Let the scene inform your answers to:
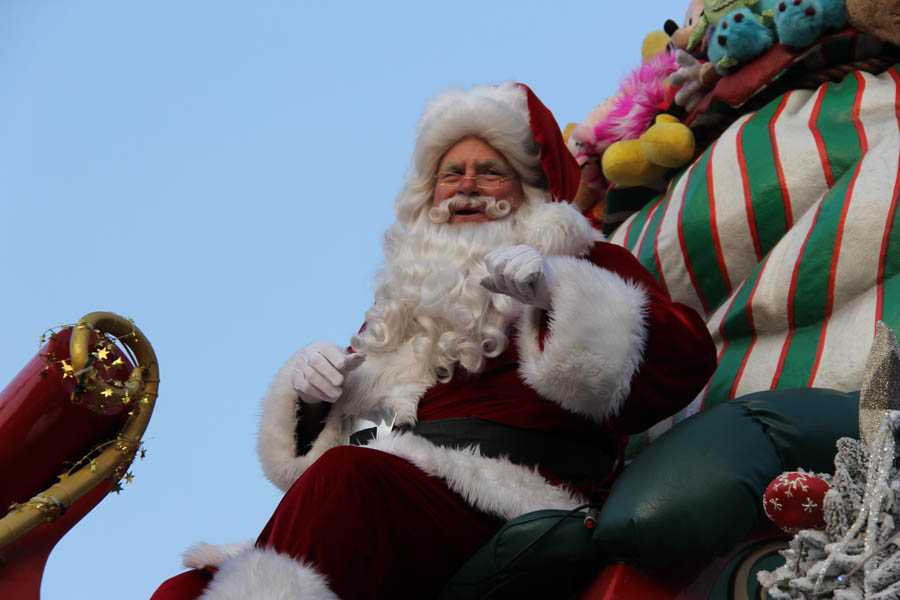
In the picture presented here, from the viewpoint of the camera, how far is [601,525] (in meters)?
1.54

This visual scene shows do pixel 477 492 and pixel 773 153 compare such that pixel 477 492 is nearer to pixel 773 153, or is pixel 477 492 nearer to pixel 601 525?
pixel 601 525

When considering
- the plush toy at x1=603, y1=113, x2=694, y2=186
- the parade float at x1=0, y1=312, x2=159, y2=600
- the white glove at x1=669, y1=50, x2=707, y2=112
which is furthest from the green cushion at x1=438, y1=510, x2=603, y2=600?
the white glove at x1=669, y1=50, x2=707, y2=112

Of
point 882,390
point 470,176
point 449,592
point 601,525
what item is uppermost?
point 470,176

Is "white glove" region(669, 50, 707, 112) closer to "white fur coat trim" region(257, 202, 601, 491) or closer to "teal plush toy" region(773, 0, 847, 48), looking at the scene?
"teal plush toy" region(773, 0, 847, 48)

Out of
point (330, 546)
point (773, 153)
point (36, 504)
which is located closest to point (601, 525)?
point (330, 546)

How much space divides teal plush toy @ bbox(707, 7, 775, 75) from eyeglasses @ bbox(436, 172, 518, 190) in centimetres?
68

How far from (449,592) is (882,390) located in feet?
2.52

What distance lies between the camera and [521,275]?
1850mm

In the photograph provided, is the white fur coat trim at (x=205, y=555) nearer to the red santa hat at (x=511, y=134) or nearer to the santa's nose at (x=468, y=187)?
the santa's nose at (x=468, y=187)

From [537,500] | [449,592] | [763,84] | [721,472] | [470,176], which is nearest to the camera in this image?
[721,472]

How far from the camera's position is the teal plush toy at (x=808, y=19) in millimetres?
2484

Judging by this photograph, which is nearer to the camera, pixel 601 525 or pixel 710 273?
pixel 601 525

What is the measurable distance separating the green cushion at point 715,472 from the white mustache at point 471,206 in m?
0.89

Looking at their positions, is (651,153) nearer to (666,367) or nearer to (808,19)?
(808,19)
